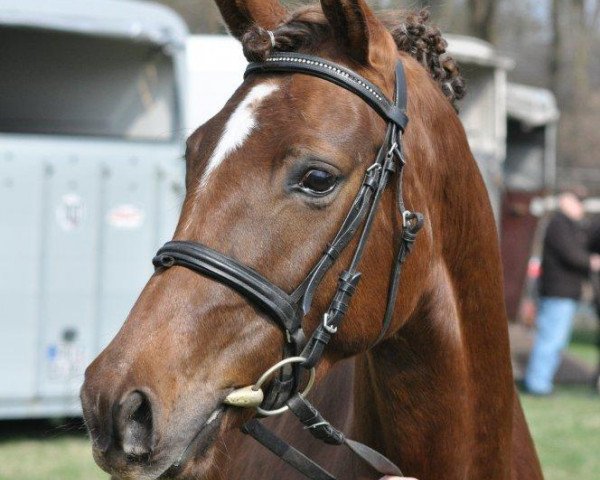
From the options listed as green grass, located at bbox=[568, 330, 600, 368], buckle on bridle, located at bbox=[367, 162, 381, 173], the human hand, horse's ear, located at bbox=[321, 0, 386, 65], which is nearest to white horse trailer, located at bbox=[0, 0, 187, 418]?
the human hand

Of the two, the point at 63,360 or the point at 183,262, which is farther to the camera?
the point at 63,360

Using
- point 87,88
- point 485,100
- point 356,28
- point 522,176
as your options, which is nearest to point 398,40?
point 356,28

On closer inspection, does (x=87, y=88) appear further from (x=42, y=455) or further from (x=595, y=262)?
(x=595, y=262)

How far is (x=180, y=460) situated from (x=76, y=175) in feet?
21.2

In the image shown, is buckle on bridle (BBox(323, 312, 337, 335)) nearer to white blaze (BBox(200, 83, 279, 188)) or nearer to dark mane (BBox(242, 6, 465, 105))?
white blaze (BBox(200, 83, 279, 188))

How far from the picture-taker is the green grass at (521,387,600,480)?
7227 millimetres

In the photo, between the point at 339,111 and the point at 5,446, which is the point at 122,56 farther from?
the point at 339,111

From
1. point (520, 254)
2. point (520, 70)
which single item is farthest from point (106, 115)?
point (520, 70)

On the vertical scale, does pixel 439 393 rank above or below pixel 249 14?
below

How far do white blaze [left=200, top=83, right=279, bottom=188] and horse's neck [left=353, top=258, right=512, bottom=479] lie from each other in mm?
700

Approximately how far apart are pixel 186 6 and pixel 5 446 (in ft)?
35.3

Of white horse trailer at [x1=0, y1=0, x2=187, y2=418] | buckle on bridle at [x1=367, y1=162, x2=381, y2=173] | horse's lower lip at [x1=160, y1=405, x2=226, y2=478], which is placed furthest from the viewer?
white horse trailer at [x1=0, y1=0, x2=187, y2=418]

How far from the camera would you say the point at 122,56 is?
889 centimetres

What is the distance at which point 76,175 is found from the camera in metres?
8.34
